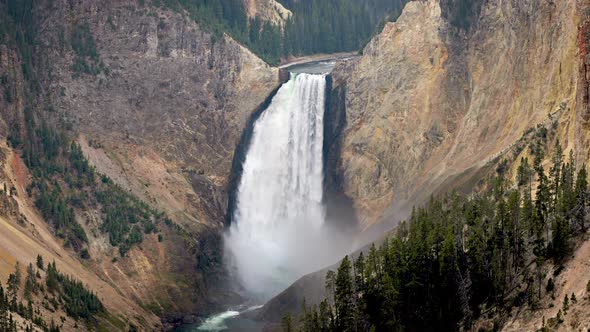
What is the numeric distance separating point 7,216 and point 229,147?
117 feet

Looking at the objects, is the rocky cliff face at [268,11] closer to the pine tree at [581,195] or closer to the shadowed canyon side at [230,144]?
the shadowed canyon side at [230,144]

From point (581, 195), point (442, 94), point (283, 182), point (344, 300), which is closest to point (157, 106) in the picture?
point (283, 182)

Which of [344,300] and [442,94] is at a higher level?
[442,94]

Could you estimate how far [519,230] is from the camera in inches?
3366

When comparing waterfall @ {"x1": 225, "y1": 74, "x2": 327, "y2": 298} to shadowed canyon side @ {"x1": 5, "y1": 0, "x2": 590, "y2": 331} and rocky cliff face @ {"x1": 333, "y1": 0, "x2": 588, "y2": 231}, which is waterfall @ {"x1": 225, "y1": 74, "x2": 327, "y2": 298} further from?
rocky cliff face @ {"x1": 333, "y1": 0, "x2": 588, "y2": 231}

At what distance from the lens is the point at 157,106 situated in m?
143

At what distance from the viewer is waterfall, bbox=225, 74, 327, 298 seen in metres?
139

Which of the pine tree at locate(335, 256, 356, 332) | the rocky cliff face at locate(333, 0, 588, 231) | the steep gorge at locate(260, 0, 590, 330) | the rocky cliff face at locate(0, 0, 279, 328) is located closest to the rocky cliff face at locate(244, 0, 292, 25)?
the rocky cliff face at locate(0, 0, 279, 328)

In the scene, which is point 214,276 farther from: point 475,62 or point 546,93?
point 546,93

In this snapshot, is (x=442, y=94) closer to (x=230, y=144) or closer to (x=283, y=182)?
(x=283, y=182)

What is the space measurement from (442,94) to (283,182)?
2712 cm

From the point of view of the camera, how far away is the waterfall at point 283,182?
457 feet

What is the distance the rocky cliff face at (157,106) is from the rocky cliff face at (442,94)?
53.9 feet

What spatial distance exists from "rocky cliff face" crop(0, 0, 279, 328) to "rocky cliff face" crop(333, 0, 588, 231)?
16.4m
